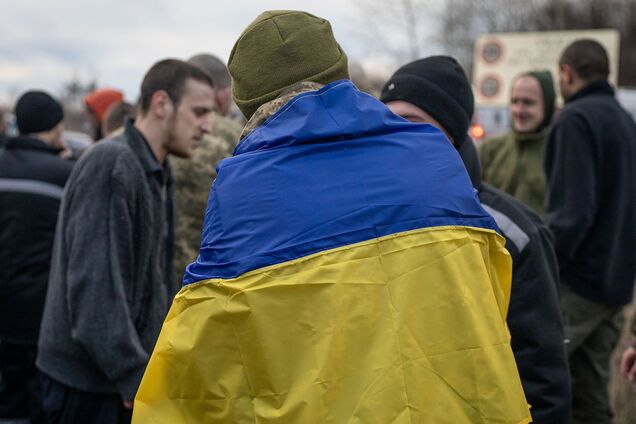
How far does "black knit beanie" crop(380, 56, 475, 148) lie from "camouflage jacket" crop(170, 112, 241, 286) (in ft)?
5.98

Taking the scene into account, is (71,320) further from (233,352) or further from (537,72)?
(537,72)

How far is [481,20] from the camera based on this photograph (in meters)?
36.9

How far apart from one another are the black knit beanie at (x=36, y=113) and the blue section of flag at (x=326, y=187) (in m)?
3.77

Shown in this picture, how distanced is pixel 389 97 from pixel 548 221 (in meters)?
1.89

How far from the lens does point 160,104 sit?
3.59 m

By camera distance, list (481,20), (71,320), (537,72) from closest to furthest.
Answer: (71,320) < (537,72) < (481,20)

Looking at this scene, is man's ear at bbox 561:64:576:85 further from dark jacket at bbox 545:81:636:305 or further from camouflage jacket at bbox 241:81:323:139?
camouflage jacket at bbox 241:81:323:139

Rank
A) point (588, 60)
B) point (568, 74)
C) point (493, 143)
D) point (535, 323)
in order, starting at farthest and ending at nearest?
point (493, 143) → point (568, 74) → point (588, 60) → point (535, 323)

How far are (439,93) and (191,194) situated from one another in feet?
6.69

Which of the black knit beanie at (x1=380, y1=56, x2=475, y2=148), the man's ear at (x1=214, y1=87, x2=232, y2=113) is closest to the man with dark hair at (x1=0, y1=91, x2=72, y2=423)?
the man's ear at (x1=214, y1=87, x2=232, y2=113)

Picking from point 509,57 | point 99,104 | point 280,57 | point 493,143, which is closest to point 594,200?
point 493,143

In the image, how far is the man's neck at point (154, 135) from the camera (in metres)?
3.52

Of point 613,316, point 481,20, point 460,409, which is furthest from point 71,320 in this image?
point 481,20

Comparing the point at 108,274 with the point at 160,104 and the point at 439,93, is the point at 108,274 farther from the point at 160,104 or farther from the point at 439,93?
the point at 439,93
